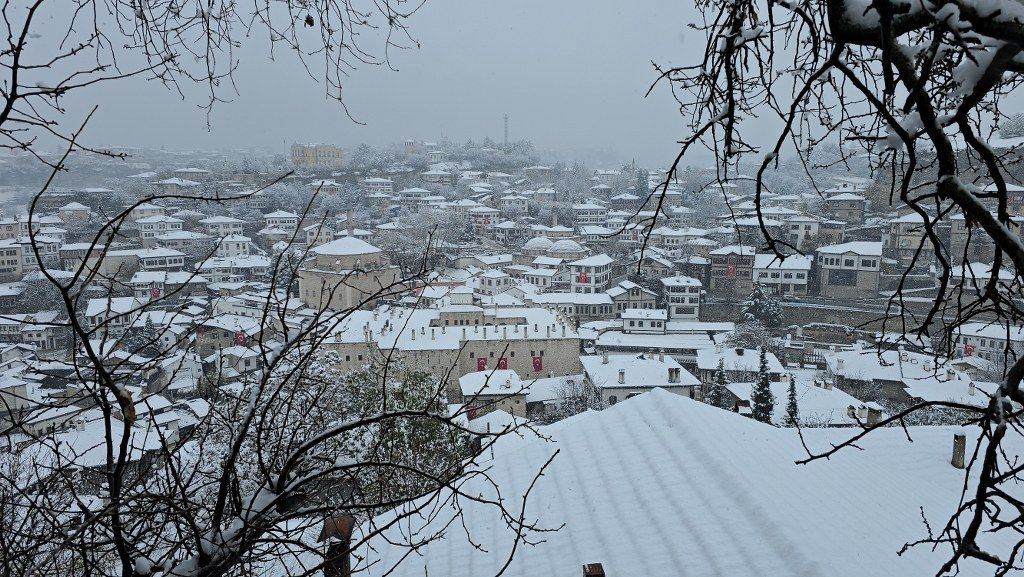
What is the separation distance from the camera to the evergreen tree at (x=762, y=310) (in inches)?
802

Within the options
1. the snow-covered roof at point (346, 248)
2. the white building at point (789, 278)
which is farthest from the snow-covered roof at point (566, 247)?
the snow-covered roof at point (346, 248)

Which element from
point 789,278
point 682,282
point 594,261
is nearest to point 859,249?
point 789,278

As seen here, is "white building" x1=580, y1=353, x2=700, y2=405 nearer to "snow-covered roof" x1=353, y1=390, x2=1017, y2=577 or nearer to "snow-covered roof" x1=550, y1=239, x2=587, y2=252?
"snow-covered roof" x1=353, y1=390, x2=1017, y2=577

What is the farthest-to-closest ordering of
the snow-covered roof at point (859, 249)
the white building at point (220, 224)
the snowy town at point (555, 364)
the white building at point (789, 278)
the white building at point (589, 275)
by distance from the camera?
the white building at point (220, 224) → the white building at point (589, 275) → the white building at point (789, 278) → the snow-covered roof at point (859, 249) → the snowy town at point (555, 364)

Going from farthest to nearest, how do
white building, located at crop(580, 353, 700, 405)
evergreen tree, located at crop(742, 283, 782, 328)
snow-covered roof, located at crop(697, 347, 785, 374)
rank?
evergreen tree, located at crop(742, 283, 782, 328) → snow-covered roof, located at crop(697, 347, 785, 374) → white building, located at crop(580, 353, 700, 405)

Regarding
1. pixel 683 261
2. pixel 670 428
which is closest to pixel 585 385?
pixel 670 428

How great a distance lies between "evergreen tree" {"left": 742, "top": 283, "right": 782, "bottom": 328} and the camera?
2038 cm

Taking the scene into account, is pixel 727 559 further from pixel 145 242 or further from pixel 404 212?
pixel 404 212

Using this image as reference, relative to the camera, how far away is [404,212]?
36.5 metres

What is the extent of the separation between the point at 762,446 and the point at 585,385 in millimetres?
10379

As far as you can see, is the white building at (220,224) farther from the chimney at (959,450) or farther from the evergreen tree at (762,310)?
the chimney at (959,450)

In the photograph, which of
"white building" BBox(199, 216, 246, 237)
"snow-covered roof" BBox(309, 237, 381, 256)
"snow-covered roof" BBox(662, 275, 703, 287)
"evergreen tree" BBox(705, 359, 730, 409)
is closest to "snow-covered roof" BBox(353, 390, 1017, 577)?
"evergreen tree" BBox(705, 359, 730, 409)

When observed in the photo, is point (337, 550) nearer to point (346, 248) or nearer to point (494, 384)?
point (494, 384)

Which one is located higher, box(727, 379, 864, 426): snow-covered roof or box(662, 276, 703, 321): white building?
box(662, 276, 703, 321): white building
